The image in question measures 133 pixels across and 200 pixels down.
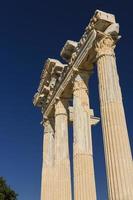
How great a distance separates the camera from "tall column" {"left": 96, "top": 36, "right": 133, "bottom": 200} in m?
15.5

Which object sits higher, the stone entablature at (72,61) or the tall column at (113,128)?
the stone entablature at (72,61)

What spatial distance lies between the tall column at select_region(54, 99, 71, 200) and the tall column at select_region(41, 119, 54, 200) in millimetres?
2513

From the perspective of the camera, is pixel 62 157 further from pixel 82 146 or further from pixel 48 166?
pixel 82 146

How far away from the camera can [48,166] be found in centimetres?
2917

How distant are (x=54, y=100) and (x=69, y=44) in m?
6.06

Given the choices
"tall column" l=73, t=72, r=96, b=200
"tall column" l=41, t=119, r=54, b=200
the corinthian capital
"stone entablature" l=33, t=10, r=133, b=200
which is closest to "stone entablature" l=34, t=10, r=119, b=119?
"stone entablature" l=33, t=10, r=133, b=200

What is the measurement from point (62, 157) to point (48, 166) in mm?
4094

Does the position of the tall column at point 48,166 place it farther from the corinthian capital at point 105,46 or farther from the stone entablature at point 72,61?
the corinthian capital at point 105,46

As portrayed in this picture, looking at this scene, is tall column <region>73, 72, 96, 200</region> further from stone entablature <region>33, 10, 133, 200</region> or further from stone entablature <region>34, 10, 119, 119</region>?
stone entablature <region>34, 10, 119, 119</region>

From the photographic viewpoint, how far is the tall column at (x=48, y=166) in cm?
2805

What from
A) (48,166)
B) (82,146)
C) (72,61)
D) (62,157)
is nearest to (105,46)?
(72,61)

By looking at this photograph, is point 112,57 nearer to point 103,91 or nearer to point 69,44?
point 103,91

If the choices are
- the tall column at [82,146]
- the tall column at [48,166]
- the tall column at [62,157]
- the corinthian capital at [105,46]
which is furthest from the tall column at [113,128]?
the tall column at [48,166]

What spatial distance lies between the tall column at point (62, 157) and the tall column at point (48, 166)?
8.25 ft
